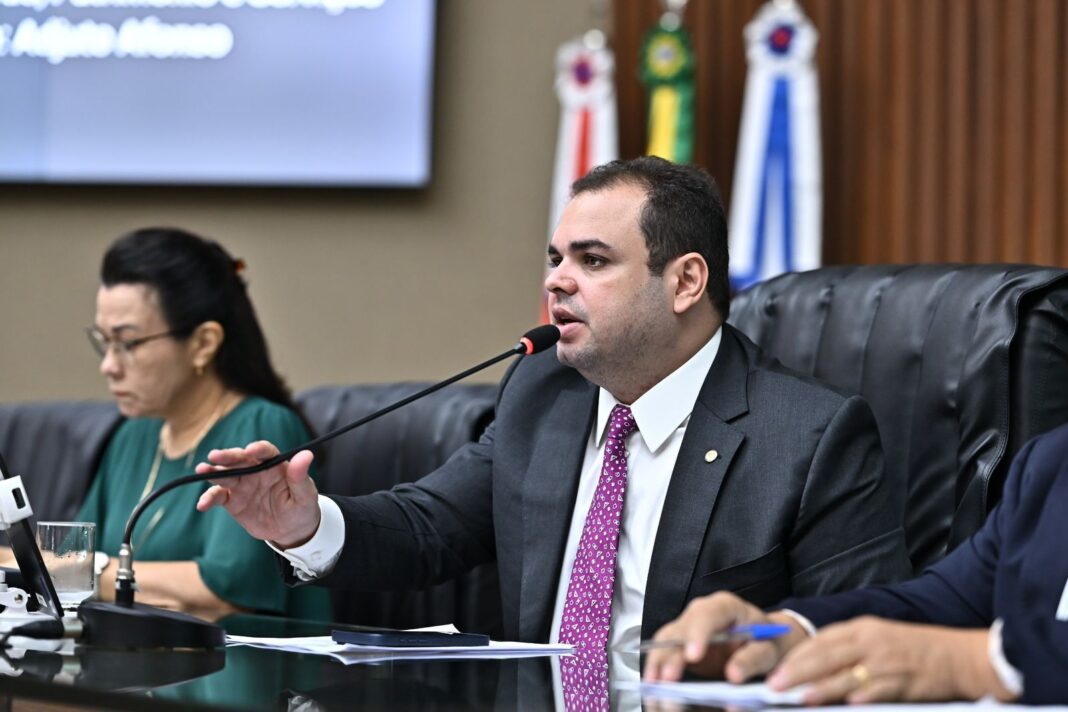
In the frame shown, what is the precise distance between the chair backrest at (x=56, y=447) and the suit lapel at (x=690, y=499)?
1.66 meters

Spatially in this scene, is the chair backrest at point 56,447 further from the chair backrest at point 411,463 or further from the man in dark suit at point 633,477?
the man in dark suit at point 633,477

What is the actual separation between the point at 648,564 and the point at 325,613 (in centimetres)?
102

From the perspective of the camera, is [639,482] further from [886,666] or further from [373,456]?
[373,456]

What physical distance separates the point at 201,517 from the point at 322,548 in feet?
2.94

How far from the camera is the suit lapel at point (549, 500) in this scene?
1.96m

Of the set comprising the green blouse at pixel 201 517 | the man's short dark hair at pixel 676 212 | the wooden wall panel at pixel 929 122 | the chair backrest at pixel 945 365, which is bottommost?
the green blouse at pixel 201 517

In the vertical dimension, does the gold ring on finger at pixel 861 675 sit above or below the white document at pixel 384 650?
above

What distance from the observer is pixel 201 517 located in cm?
269

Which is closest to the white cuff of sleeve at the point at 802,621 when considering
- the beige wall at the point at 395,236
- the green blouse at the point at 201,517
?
the green blouse at the point at 201,517

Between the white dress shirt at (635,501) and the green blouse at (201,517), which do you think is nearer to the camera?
the white dress shirt at (635,501)

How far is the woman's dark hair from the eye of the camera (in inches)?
111

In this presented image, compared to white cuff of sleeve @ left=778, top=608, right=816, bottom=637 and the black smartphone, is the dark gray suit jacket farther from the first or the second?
white cuff of sleeve @ left=778, top=608, right=816, bottom=637

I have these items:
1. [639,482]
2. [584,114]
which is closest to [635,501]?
[639,482]

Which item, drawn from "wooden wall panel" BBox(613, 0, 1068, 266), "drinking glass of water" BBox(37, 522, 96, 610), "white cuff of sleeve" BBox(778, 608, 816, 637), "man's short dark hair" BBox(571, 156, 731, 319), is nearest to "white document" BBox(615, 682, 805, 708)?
"white cuff of sleeve" BBox(778, 608, 816, 637)
